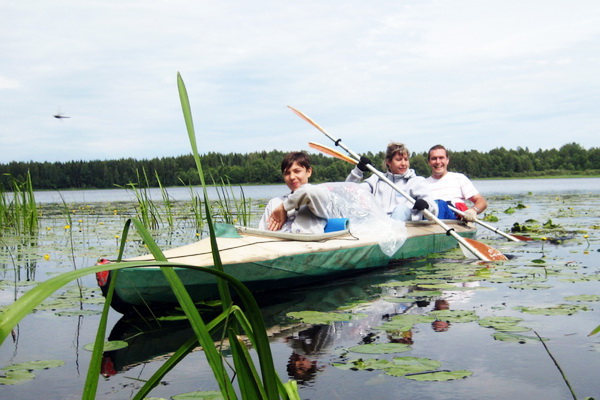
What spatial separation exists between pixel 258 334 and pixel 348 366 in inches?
56.9

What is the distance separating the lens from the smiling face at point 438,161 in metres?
7.28

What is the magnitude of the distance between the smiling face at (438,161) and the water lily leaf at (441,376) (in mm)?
5307

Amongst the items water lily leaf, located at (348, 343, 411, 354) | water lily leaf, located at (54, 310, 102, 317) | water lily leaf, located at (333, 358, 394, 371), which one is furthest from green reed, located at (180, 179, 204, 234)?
water lily leaf, located at (333, 358, 394, 371)

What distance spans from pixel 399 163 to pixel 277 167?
758 inches

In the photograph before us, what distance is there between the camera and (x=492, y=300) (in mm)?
3766

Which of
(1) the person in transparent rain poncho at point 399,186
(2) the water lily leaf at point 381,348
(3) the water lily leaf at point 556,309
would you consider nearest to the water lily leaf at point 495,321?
(3) the water lily leaf at point 556,309

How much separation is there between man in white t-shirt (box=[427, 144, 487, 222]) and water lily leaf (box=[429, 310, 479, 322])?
4069 millimetres

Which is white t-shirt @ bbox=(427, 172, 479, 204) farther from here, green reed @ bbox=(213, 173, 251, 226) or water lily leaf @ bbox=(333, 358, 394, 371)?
water lily leaf @ bbox=(333, 358, 394, 371)

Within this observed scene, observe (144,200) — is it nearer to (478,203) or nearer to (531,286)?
(478,203)

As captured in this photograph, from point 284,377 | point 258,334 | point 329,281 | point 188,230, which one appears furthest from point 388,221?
point 188,230

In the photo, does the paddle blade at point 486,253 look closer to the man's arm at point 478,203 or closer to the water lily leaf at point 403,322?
the man's arm at point 478,203

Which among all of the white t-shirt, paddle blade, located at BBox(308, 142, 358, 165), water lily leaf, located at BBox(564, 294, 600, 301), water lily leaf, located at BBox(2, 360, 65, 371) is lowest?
water lily leaf, located at BBox(564, 294, 600, 301)

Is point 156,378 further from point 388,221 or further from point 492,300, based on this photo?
point 388,221

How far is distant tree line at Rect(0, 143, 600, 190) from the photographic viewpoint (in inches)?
1078
